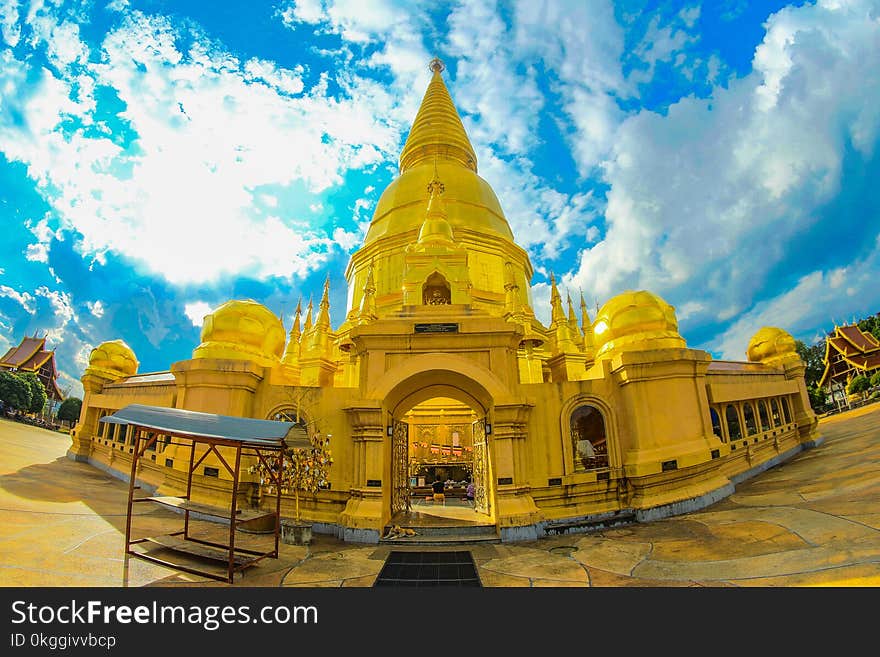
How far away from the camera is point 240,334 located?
14.5m

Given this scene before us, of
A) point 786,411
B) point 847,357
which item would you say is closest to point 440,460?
point 786,411

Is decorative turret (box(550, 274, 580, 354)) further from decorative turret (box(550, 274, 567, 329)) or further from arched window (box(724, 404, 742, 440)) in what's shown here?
arched window (box(724, 404, 742, 440))

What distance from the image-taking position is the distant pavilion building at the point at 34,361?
39688 millimetres

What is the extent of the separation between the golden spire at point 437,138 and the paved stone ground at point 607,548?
2501 cm

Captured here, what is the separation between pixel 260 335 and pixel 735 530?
14.4m

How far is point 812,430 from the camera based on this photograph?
1758cm

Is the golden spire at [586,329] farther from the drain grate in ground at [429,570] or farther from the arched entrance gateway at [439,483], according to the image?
the drain grate in ground at [429,570]

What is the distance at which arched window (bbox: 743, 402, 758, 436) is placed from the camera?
16.2 m

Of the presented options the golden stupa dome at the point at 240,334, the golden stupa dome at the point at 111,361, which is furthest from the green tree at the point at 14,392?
the golden stupa dome at the point at 240,334

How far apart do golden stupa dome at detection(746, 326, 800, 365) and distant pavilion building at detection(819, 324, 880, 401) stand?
2522 centimetres

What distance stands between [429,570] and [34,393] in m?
43.8
